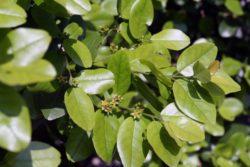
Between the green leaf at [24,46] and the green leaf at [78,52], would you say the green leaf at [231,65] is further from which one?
the green leaf at [24,46]

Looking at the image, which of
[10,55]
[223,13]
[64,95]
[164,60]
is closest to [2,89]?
[10,55]

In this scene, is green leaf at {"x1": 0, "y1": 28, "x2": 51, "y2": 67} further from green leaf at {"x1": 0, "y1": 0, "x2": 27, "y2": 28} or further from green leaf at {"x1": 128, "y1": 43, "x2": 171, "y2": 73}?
green leaf at {"x1": 128, "y1": 43, "x2": 171, "y2": 73}

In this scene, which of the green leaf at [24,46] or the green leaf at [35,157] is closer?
the green leaf at [24,46]

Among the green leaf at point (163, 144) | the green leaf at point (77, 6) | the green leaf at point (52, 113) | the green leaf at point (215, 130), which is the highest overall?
the green leaf at point (77, 6)

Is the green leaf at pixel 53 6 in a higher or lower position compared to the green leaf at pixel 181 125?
higher

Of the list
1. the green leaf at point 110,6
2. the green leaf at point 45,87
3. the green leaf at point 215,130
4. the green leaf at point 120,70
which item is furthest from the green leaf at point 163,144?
the green leaf at point 215,130

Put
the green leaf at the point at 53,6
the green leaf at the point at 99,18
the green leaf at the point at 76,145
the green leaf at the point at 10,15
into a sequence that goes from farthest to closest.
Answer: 1. the green leaf at the point at 99,18
2. the green leaf at the point at 76,145
3. the green leaf at the point at 53,6
4. the green leaf at the point at 10,15

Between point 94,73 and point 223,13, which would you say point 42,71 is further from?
point 223,13
